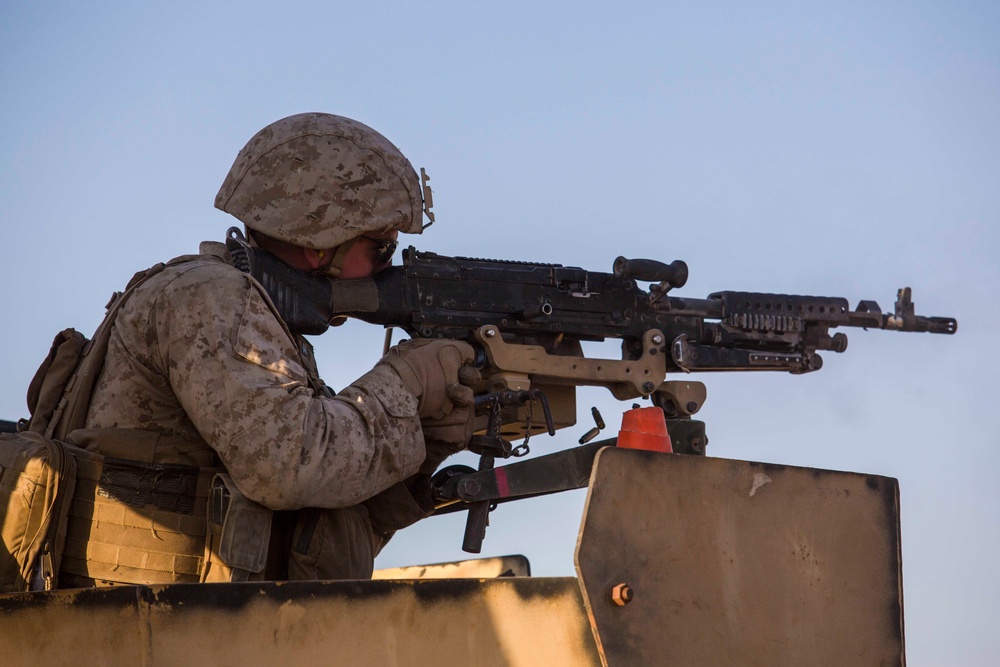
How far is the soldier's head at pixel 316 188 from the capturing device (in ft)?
12.8

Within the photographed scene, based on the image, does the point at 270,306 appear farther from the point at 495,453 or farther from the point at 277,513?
the point at 495,453

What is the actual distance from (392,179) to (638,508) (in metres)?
1.64

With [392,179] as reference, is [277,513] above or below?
below

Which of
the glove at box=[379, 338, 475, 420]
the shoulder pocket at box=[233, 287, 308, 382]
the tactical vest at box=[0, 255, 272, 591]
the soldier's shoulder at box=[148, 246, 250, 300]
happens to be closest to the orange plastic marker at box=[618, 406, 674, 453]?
the glove at box=[379, 338, 475, 420]

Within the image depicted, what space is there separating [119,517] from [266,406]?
1.65ft

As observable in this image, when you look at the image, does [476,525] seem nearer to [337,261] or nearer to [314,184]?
[337,261]

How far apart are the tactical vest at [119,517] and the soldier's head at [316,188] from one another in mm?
872

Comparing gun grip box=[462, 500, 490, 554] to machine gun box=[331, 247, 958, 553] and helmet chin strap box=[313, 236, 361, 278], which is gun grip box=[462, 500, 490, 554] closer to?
machine gun box=[331, 247, 958, 553]

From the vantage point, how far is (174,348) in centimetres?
338

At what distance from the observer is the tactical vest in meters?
3.08

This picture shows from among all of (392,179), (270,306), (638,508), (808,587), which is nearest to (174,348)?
(270,306)

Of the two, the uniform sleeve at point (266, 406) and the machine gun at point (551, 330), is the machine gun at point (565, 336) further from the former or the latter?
the uniform sleeve at point (266, 406)

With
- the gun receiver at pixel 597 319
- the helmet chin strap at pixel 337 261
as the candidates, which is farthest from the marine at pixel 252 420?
the gun receiver at pixel 597 319

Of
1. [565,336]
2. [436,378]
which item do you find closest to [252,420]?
[436,378]
